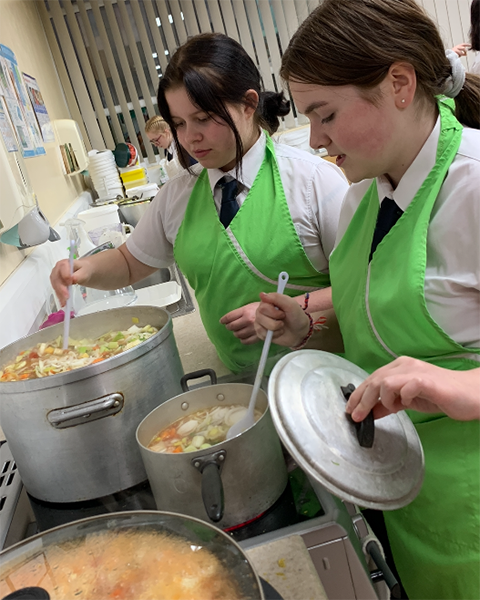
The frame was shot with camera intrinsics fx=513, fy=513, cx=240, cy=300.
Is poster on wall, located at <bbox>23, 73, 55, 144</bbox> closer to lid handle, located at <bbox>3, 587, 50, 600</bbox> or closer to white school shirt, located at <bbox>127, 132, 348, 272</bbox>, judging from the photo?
white school shirt, located at <bbox>127, 132, 348, 272</bbox>

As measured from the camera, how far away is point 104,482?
87 cm

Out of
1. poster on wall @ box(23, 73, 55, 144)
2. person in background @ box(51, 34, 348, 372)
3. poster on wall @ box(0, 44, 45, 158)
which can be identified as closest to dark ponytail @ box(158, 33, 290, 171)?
person in background @ box(51, 34, 348, 372)

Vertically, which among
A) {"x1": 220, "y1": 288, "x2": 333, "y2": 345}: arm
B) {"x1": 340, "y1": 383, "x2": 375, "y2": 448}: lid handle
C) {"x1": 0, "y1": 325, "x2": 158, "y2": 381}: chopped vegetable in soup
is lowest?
{"x1": 220, "y1": 288, "x2": 333, "y2": 345}: arm

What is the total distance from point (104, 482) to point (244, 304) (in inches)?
24.3

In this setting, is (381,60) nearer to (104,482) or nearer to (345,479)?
(345,479)

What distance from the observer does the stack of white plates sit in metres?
4.45

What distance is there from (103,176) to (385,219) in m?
3.93

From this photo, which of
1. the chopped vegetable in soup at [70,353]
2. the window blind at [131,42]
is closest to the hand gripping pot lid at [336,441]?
the chopped vegetable in soup at [70,353]

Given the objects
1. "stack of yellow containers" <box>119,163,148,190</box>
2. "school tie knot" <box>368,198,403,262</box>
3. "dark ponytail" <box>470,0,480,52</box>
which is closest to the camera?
"school tie knot" <box>368,198,403,262</box>

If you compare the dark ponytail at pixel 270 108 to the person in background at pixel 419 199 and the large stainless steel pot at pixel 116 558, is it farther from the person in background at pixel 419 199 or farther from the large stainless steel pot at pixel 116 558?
the large stainless steel pot at pixel 116 558

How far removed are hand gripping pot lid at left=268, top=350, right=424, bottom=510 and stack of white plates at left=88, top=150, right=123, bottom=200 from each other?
398 centimetres

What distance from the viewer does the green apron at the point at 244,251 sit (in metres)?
1.28

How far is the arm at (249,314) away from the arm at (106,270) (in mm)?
419

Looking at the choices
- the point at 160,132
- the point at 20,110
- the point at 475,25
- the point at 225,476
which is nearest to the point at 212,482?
the point at 225,476
